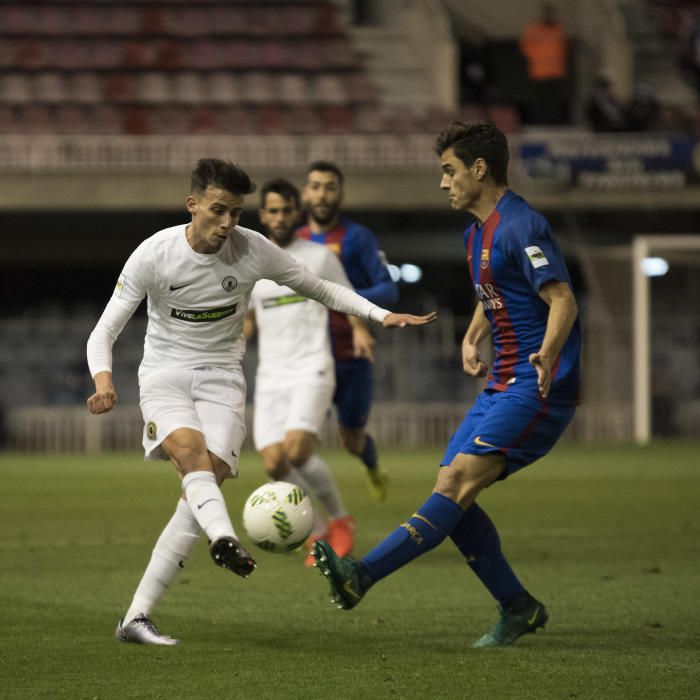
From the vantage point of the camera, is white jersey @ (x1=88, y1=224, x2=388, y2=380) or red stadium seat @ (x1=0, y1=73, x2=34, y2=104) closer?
white jersey @ (x1=88, y1=224, x2=388, y2=380)

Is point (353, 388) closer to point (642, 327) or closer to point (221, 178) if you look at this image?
point (221, 178)

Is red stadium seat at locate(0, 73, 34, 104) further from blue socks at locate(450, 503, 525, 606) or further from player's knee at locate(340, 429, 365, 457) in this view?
blue socks at locate(450, 503, 525, 606)

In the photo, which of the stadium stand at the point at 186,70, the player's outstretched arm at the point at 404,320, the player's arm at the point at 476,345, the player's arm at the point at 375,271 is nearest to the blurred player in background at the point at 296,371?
the player's arm at the point at 375,271

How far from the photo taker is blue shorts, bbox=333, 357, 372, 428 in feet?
29.4

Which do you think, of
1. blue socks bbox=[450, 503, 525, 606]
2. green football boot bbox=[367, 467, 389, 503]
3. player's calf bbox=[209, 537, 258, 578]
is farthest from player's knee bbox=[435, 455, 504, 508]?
green football boot bbox=[367, 467, 389, 503]

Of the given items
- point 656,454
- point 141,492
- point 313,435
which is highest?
point 313,435

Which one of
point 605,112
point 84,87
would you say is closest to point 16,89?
point 84,87

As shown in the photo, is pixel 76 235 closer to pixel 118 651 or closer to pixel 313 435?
pixel 313 435

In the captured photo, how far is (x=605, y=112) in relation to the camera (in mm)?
21656

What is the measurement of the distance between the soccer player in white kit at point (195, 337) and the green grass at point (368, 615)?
0.41 m

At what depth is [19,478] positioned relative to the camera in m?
15.0

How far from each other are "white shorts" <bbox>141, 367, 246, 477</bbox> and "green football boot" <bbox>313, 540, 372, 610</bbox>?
687 millimetres

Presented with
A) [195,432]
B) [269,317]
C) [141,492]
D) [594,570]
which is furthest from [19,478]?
[195,432]

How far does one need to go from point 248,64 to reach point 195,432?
19098 millimetres
